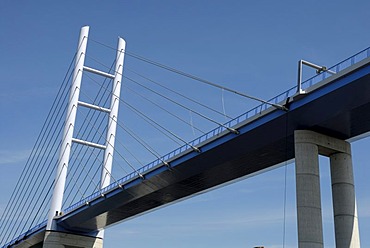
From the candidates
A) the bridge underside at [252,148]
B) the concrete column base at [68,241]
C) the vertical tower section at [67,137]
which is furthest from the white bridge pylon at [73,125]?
the bridge underside at [252,148]

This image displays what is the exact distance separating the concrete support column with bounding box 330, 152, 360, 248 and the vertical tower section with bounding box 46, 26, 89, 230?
3114 centimetres

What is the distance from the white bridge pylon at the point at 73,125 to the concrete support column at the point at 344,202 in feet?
92.7

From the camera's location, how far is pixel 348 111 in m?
29.7

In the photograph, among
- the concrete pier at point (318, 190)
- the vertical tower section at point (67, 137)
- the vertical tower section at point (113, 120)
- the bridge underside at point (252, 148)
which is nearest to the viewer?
the bridge underside at point (252, 148)

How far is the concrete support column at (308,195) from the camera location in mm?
30125

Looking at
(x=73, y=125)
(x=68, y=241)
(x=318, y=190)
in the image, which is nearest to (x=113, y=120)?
(x=73, y=125)

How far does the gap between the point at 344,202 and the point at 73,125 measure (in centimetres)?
3344

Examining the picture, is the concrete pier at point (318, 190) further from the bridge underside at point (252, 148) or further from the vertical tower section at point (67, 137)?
the vertical tower section at point (67, 137)

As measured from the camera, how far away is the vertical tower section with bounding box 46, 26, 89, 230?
184ft

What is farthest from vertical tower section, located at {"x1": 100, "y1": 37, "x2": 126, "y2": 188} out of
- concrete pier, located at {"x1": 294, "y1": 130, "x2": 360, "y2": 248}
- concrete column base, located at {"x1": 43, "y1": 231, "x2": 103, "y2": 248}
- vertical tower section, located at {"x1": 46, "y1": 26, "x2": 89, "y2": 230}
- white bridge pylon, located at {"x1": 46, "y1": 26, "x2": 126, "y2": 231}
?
concrete pier, located at {"x1": 294, "y1": 130, "x2": 360, "y2": 248}

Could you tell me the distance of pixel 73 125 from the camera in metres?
57.7

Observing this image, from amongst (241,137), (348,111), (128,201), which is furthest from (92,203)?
(348,111)

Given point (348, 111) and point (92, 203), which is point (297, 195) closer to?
point (348, 111)

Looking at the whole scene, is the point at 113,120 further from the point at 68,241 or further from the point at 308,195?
the point at 308,195
